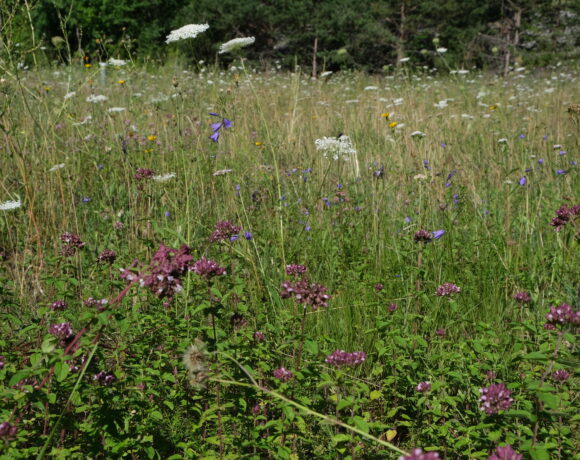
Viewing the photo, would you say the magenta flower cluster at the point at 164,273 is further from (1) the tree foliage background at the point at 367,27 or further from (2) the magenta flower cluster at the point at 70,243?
(1) the tree foliage background at the point at 367,27

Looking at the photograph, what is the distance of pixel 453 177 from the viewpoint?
13.8 ft

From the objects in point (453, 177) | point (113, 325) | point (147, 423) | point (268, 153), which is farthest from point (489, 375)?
point (268, 153)

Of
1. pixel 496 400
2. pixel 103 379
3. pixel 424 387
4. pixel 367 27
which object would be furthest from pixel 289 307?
pixel 367 27

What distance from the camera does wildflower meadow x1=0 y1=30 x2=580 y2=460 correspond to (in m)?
1.52

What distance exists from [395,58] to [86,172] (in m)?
19.8

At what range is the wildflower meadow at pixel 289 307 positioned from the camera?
152 cm

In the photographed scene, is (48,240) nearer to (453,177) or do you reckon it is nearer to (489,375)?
(489,375)

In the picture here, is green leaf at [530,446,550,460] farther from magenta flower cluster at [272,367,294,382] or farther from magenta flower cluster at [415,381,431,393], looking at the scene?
magenta flower cluster at [272,367,294,382]

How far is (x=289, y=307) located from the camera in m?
2.50

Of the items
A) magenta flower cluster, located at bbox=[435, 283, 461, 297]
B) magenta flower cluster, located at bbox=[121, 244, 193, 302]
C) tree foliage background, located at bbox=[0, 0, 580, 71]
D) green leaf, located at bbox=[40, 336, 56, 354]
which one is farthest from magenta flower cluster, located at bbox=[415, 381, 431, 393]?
tree foliage background, located at bbox=[0, 0, 580, 71]

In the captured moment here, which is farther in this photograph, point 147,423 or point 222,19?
point 222,19

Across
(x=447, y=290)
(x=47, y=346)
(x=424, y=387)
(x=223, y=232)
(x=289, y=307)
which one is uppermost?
(x=47, y=346)

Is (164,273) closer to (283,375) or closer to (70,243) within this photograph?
(283,375)

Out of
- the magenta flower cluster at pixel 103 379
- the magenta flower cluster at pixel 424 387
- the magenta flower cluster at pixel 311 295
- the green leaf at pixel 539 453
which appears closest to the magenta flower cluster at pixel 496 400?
the green leaf at pixel 539 453
